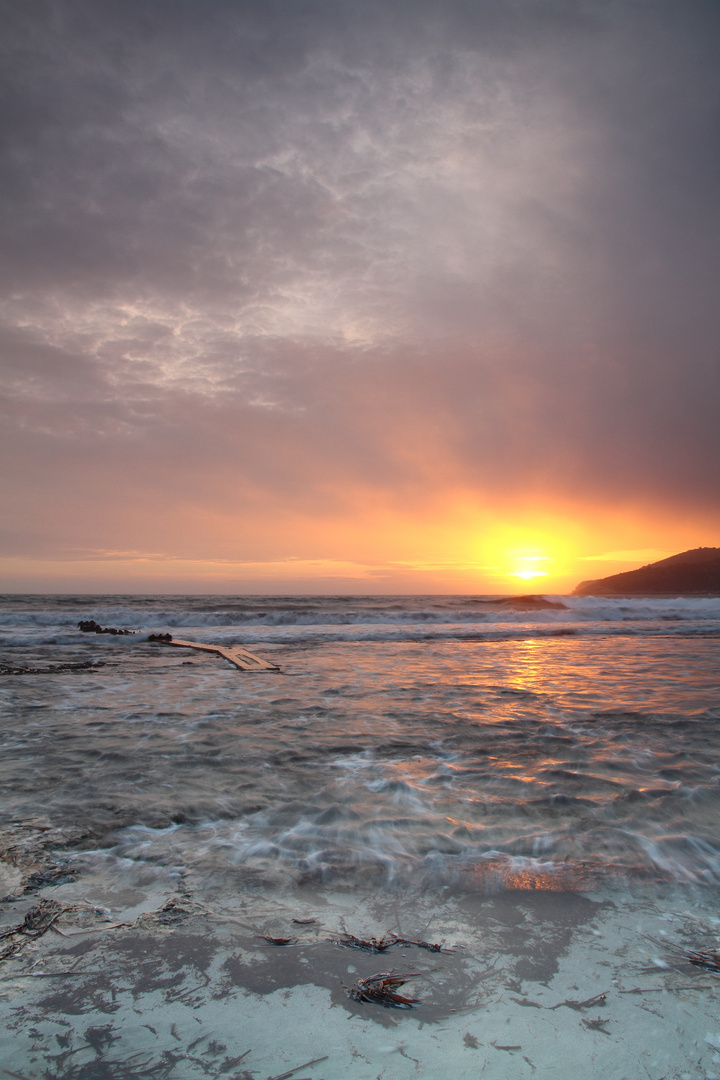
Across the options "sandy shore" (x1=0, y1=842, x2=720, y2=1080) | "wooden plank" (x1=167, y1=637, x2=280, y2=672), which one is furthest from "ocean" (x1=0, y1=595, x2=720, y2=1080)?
"wooden plank" (x1=167, y1=637, x2=280, y2=672)

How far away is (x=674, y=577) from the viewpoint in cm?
7806

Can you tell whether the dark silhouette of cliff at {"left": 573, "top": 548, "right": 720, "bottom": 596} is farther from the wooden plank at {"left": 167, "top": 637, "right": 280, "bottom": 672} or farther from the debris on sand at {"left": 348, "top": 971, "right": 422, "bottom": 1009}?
the debris on sand at {"left": 348, "top": 971, "right": 422, "bottom": 1009}

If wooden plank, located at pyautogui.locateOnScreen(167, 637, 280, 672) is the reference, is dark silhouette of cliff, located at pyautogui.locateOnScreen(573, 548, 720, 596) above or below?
above

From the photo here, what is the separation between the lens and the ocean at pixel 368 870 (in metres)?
1.89

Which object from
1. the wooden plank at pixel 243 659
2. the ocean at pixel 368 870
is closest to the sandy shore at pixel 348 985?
the ocean at pixel 368 870

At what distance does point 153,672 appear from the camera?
1156 cm

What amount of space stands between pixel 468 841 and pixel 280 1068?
2.00 meters

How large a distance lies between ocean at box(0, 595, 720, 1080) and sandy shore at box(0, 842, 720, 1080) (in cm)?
1

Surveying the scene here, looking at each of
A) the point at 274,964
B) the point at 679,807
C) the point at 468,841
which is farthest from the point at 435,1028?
the point at 679,807

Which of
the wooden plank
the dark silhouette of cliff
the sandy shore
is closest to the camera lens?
the sandy shore

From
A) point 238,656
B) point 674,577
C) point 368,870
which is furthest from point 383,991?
point 674,577

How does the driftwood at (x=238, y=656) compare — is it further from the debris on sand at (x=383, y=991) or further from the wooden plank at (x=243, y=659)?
the debris on sand at (x=383, y=991)

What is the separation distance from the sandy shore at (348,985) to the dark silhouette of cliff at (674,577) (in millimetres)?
77398

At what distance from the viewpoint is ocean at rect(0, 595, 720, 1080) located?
1.89m
